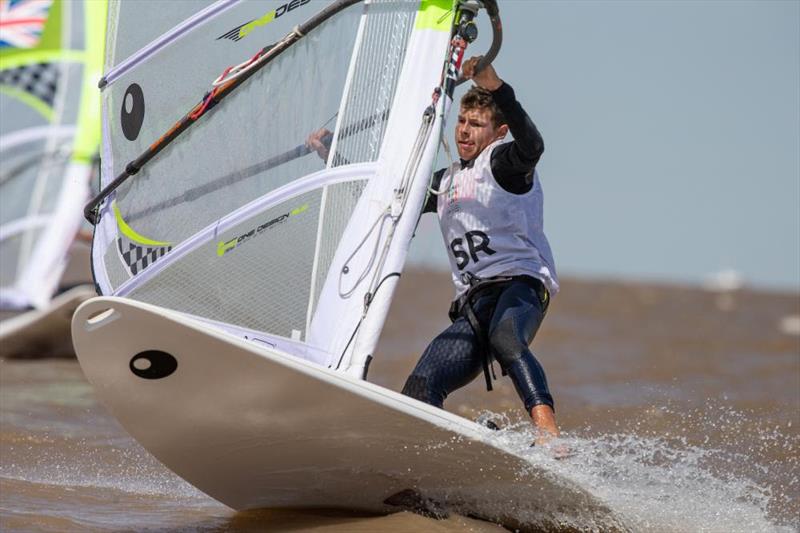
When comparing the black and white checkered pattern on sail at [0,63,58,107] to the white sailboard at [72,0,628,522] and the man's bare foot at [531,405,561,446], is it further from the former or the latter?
the man's bare foot at [531,405,561,446]

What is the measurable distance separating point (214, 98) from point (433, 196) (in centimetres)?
98

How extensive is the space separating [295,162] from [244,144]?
0.74 feet

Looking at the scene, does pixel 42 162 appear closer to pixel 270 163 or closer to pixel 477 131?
pixel 270 163

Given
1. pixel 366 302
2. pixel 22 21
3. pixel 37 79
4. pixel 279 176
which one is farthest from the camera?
pixel 37 79

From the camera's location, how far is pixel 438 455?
14.4 ft

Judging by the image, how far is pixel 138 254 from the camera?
5117 millimetres

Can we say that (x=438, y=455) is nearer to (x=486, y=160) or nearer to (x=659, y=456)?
(x=486, y=160)

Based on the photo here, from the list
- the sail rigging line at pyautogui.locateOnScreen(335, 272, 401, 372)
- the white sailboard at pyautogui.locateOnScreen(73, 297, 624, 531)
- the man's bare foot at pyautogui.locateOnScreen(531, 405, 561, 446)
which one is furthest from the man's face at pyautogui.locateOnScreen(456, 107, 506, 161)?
the white sailboard at pyautogui.locateOnScreen(73, 297, 624, 531)

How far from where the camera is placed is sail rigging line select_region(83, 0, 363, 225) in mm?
4953

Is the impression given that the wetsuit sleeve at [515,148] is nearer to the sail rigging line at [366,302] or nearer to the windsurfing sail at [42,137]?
the sail rigging line at [366,302]

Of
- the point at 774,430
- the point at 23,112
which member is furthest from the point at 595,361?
the point at 23,112

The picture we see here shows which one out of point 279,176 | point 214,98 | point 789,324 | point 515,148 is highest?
point 515,148

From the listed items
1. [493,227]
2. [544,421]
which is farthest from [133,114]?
[544,421]

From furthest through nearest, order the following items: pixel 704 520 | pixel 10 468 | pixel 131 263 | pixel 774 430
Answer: pixel 774 430 < pixel 10 468 < pixel 131 263 < pixel 704 520
